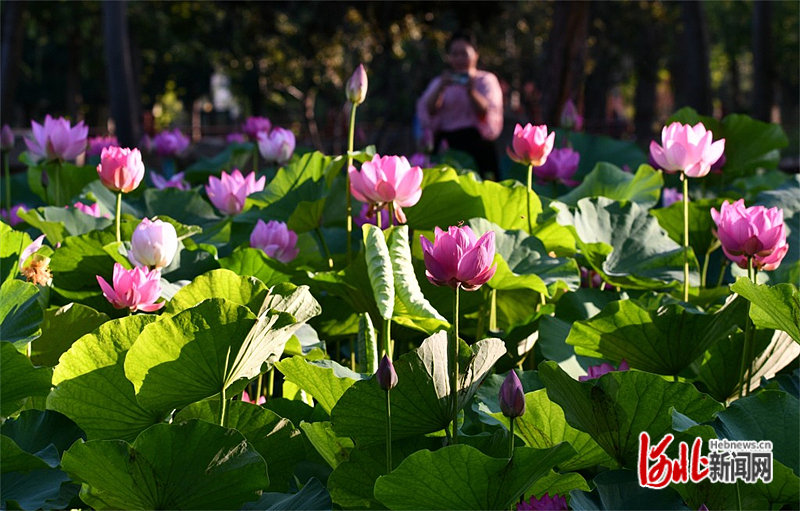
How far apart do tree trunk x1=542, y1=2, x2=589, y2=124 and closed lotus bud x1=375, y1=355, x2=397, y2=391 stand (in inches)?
196

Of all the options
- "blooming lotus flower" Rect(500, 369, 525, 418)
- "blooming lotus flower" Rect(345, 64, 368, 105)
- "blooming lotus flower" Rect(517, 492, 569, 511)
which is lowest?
"blooming lotus flower" Rect(517, 492, 569, 511)

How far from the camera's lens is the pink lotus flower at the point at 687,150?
1.81 meters

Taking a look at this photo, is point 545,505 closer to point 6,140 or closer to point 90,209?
point 90,209

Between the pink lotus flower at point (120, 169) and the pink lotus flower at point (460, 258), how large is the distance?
0.74 meters

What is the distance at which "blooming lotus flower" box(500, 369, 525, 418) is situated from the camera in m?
1.09

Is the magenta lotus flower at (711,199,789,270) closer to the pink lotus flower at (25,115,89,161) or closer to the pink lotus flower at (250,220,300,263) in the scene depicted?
the pink lotus flower at (250,220,300,263)

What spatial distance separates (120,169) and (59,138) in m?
0.63

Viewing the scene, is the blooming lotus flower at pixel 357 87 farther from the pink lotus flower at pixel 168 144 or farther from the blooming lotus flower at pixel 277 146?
the pink lotus flower at pixel 168 144

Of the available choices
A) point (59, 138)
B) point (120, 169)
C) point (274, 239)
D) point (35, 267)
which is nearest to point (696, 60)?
point (59, 138)

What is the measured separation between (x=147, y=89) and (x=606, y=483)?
30.4 metres

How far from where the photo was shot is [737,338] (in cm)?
154

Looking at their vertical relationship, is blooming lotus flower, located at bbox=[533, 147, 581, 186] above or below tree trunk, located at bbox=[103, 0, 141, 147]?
below

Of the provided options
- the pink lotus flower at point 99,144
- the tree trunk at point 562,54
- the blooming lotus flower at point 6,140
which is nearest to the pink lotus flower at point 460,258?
the blooming lotus flower at point 6,140

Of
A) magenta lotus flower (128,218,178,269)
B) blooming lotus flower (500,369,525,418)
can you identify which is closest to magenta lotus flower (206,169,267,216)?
magenta lotus flower (128,218,178,269)
